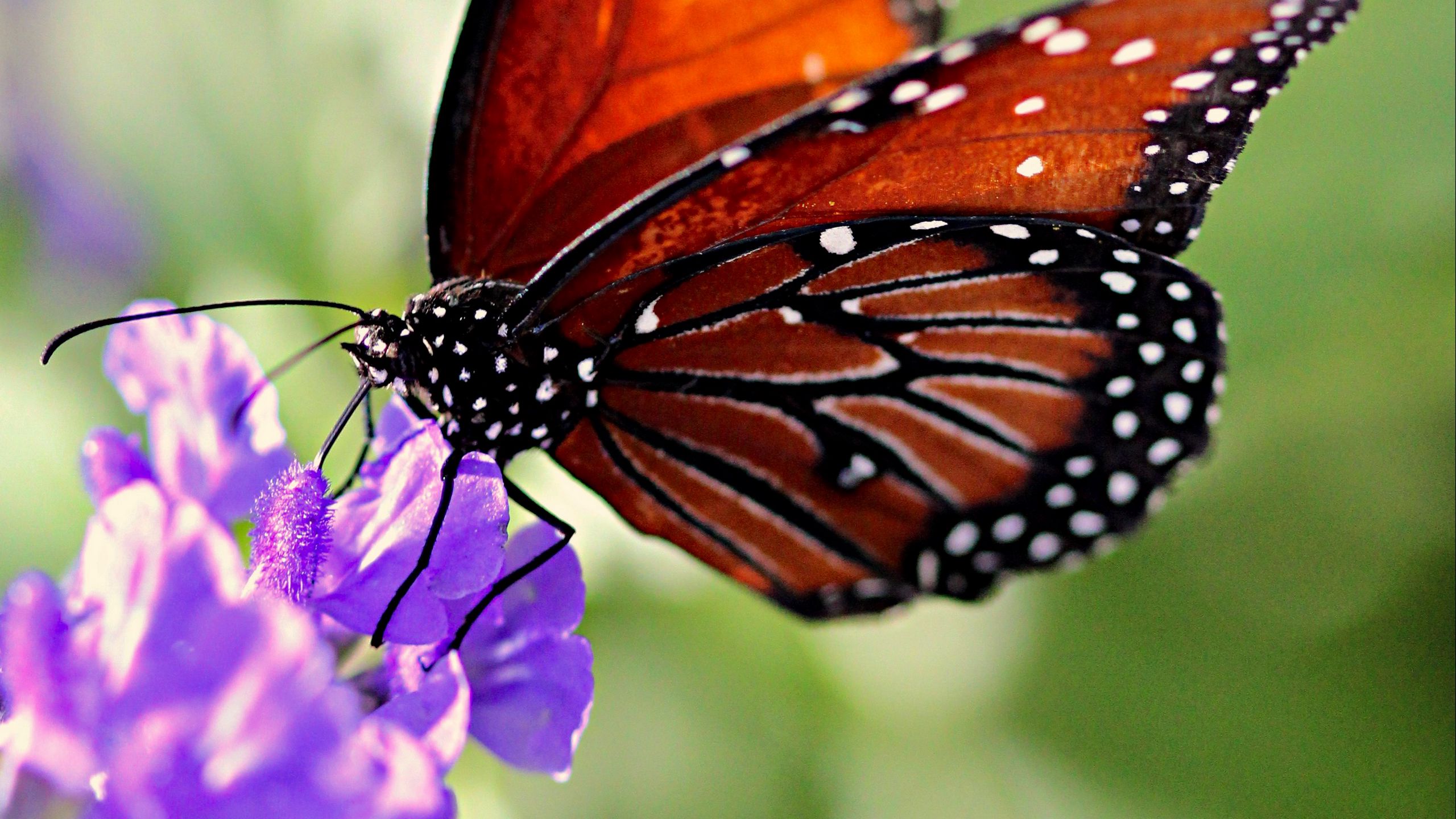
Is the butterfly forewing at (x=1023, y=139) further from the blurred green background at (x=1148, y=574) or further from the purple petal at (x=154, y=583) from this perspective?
the blurred green background at (x=1148, y=574)

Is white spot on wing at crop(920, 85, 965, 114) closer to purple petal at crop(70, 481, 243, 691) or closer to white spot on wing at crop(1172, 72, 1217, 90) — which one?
white spot on wing at crop(1172, 72, 1217, 90)

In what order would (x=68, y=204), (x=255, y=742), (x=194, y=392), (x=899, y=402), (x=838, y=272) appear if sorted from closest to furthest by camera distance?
(x=255, y=742) < (x=194, y=392) < (x=838, y=272) < (x=899, y=402) < (x=68, y=204)

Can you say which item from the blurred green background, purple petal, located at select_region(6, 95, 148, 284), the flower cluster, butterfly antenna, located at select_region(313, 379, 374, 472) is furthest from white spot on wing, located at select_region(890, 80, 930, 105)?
purple petal, located at select_region(6, 95, 148, 284)

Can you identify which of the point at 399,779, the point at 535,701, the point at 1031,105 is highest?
the point at 1031,105

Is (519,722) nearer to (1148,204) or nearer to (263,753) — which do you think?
(263,753)

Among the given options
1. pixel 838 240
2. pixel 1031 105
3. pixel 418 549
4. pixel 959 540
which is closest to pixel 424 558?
pixel 418 549

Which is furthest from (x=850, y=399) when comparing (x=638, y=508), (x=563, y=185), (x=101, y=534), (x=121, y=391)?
(x=101, y=534)

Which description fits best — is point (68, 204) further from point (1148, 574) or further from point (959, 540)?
point (1148, 574)
